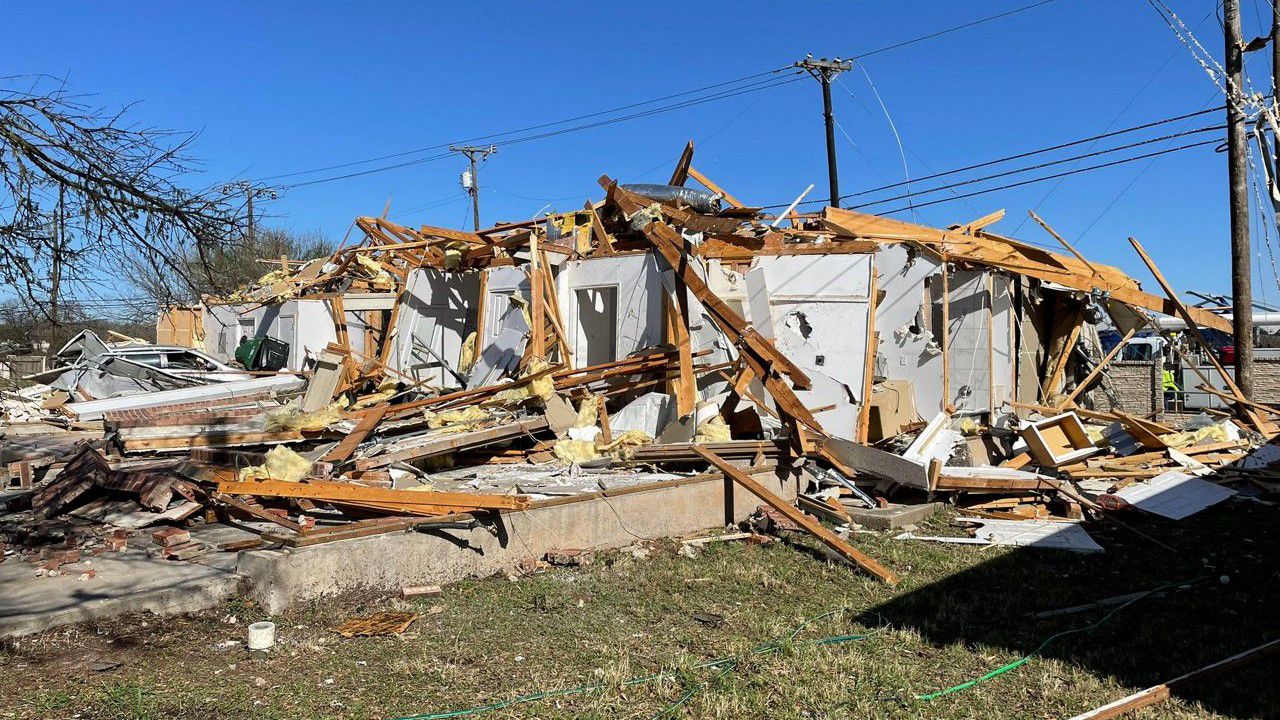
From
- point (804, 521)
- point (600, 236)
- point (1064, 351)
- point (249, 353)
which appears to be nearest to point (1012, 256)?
point (1064, 351)

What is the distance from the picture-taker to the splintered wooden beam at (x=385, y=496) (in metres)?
7.08

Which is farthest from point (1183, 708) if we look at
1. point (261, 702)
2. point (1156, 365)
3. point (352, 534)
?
point (1156, 365)

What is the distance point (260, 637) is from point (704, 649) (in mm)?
2687

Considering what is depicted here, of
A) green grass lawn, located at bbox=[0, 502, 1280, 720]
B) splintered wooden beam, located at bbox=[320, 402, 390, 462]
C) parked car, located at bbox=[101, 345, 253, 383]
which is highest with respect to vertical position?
parked car, located at bbox=[101, 345, 253, 383]

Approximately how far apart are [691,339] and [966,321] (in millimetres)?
4779

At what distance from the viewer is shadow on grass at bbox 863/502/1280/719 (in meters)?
5.10

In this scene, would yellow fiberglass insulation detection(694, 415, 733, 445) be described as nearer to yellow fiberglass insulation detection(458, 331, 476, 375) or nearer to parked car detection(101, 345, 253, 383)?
yellow fiberglass insulation detection(458, 331, 476, 375)

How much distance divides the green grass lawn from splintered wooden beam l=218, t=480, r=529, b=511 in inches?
24.7

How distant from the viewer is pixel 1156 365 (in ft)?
59.7

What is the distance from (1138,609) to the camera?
6.33m

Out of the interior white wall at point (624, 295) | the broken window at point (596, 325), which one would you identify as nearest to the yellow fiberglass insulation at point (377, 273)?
the interior white wall at point (624, 295)

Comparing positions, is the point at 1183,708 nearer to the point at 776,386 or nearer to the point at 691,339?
the point at 776,386

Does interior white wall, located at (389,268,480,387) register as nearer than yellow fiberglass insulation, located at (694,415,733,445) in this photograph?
No

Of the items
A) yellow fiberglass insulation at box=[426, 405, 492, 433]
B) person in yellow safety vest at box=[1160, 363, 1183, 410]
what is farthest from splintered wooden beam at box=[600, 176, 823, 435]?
person in yellow safety vest at box=[1160, 363, 1183, 410]
